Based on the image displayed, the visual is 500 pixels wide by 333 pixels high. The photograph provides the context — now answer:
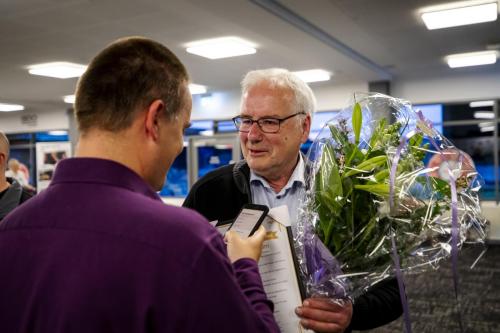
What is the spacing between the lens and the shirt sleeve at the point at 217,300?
0.70m

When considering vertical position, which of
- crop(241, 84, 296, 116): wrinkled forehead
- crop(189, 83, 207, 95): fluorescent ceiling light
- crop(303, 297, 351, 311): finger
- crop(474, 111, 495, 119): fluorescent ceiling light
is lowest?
crop(303, 297, 351, 311): finger

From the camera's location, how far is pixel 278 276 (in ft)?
3.48

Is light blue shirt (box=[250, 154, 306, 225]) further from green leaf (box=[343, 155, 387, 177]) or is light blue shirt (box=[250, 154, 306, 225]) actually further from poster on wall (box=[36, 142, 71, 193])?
poster on wall (box=[36, 142, 71, 193])

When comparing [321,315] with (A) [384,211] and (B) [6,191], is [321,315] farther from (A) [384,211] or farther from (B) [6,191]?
(B) [6,191]

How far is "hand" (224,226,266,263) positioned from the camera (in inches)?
36.2

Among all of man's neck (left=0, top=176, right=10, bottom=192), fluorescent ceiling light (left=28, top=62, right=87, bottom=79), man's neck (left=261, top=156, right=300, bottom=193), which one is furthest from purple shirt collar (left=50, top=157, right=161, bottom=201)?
fluorescent ceiling light (left=28, top=62, right=87, bottom=79)

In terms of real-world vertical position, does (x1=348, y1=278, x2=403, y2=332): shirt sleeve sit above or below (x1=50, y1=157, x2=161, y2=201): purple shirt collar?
below

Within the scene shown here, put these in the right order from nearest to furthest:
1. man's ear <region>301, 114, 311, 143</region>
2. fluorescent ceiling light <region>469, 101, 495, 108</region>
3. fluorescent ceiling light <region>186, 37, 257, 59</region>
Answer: man's ear <region>301, 114, 311, 143</region>
fluorescent ceiling light <region>186, 37, 257, 59</region>
fluorescent ceiling light <region>469, 101, 495, 108</region>

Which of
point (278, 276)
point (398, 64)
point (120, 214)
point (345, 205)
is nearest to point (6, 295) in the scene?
point (120, 214)

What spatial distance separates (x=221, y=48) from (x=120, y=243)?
17.5 ft

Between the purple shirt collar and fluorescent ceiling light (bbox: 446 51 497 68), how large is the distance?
22.2 ft

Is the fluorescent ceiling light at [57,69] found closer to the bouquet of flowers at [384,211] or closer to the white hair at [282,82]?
the white hair at [282,82]

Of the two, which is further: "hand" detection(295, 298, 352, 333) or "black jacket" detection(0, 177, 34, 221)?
"black jacket" detection(0, 177, 34, 221)

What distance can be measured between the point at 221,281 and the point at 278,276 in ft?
1.18
